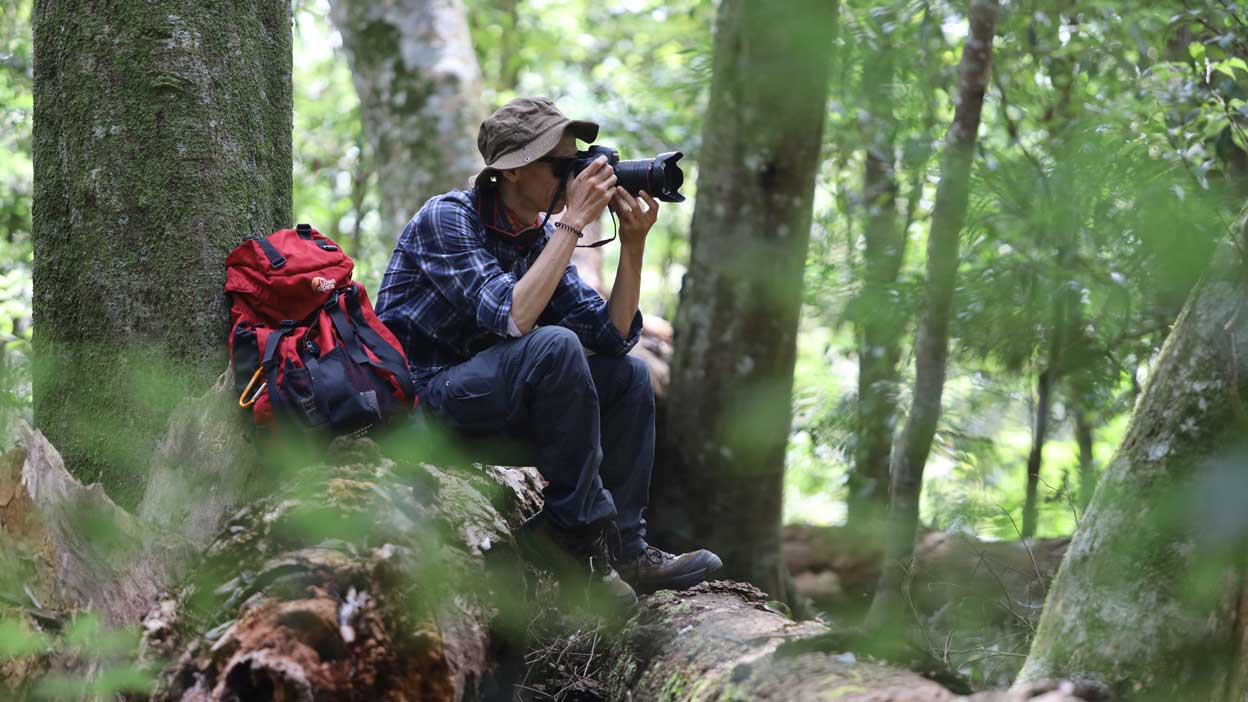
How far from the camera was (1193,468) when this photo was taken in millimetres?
2270

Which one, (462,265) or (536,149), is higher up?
(536,149)

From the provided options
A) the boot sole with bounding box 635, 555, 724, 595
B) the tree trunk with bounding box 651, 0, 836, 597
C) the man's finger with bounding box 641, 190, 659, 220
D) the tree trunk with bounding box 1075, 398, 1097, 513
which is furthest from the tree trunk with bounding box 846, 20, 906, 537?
the boot sole with bounding box 635, 555, 724, 595

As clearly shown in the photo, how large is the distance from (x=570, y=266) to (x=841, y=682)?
1948 millimetres

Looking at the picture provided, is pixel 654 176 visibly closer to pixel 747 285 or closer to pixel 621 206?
pixel 621 206

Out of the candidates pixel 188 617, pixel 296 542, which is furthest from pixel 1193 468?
pixel 188 617

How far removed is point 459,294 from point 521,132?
0.56 meters

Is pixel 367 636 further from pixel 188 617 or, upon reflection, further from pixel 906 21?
pixel 906 21

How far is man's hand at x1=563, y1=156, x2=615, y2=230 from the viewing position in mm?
3230

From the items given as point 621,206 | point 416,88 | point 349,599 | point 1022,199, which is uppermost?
point 416,88

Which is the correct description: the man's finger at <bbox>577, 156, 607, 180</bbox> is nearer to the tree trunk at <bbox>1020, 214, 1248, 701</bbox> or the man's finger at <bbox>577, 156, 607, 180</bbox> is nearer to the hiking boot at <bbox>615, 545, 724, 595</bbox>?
the hiking boot at <bbox>615, 545, 724, 595</bbox>

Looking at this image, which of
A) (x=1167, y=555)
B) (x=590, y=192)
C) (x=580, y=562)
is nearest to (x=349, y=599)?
(x=580, y=562)

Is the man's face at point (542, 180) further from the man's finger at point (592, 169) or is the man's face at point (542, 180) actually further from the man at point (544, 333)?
the man's finger at point (592, 169)

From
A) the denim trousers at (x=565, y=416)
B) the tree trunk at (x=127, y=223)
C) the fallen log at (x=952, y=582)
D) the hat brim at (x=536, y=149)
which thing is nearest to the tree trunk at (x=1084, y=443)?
the fallen log at (x=952, y=582)

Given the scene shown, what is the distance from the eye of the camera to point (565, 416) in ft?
10.0
